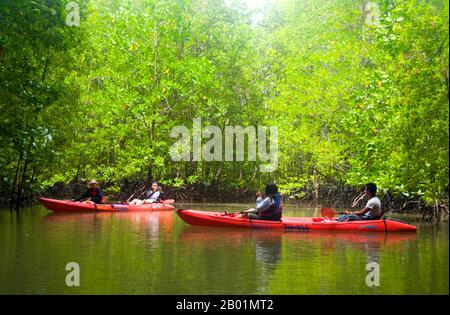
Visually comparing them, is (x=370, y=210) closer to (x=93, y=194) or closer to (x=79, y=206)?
(x=79, y=206)

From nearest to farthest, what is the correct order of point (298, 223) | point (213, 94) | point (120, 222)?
1. point (298, 223)
2. point (120, 222)
3. point (213, 94)

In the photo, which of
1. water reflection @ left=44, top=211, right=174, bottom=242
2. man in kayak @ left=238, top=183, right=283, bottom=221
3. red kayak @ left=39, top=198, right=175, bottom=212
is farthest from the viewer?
red kayak @ left=39, top=198, right=175, bottom=212

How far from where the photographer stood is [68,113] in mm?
19453

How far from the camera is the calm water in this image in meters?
6.83

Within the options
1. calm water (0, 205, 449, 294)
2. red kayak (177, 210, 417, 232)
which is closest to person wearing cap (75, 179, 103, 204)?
calm water (0, 205, 449, 294)

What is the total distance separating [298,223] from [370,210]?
1.64 m

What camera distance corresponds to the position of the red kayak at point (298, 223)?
1278cm

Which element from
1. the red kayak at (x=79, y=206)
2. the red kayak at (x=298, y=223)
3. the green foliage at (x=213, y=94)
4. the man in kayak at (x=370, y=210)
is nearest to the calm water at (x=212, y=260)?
the red kayak at (x=298, y=223)

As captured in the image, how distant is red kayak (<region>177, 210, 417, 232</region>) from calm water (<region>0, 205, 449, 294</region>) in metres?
0.20

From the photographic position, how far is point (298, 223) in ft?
43.6

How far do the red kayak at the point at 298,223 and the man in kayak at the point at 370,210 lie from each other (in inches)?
15.3

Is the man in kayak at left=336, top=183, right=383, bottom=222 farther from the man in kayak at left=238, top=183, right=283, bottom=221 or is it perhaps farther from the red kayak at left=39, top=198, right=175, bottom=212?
the red kayak at left=39, top=198, right=175, bottom=212

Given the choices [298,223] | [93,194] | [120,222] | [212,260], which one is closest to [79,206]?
[93,194]
